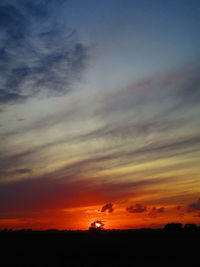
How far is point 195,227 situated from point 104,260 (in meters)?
138

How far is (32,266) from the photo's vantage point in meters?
53.2

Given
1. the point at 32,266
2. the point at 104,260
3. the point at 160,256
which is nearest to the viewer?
the point at 32,266

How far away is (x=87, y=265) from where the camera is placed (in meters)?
54.4

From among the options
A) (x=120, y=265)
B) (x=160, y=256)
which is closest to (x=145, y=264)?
(x=120, y=265)

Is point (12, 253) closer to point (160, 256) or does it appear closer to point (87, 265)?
point (87, 265)

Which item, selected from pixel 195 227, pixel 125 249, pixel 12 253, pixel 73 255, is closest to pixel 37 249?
pixel 12 253

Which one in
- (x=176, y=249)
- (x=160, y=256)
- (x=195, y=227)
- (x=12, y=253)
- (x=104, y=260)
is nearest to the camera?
(x=104, y=260)

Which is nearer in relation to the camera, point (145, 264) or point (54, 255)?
point (145, 264)

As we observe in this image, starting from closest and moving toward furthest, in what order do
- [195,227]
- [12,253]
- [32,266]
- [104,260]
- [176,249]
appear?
[32,266] → [104,260] → [12,253] → [176,249] → [195,227]

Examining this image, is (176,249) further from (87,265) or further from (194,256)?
(87,265)

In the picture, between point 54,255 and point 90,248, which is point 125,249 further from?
point 54,255

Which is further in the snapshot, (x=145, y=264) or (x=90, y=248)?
(x=90, y=248)

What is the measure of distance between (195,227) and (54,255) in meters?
137

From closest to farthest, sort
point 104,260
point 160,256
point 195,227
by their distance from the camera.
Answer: point 104,260 < point 160,256 < point 195,227
